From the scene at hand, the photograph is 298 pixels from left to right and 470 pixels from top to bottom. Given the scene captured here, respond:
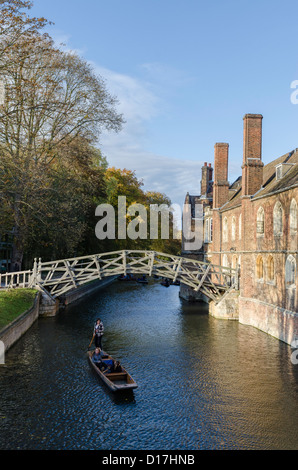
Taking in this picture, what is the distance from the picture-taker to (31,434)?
35.9ft

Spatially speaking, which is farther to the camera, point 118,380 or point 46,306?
point 46,306

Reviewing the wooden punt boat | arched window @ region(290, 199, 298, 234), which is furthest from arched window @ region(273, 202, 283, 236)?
the wooden punt boat

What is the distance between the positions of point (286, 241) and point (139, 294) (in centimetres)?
2570

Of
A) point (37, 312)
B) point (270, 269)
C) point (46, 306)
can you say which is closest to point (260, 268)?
point (270, 269)

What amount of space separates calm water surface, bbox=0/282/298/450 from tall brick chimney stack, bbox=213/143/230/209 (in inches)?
592

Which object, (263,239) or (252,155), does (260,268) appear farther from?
(252,155)

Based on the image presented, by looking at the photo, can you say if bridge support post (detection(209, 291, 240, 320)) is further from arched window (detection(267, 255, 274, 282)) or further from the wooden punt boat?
the wooden punt boat

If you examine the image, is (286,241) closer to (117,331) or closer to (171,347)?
(171,347)

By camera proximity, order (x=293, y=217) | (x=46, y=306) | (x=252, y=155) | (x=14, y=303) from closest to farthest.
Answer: (x=293, y=217), (x=14, y=303), (x=252, y=155), (x=46, y=306)

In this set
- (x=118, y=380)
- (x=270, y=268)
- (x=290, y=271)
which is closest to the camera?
(x=118, y=380)

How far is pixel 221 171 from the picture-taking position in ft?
117

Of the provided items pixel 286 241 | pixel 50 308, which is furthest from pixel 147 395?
pixel 50 308

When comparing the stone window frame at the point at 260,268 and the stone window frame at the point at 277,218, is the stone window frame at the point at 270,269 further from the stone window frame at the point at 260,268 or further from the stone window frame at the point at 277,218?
the stone window frame at the point at 277,218

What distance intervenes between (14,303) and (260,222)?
53.5ft
